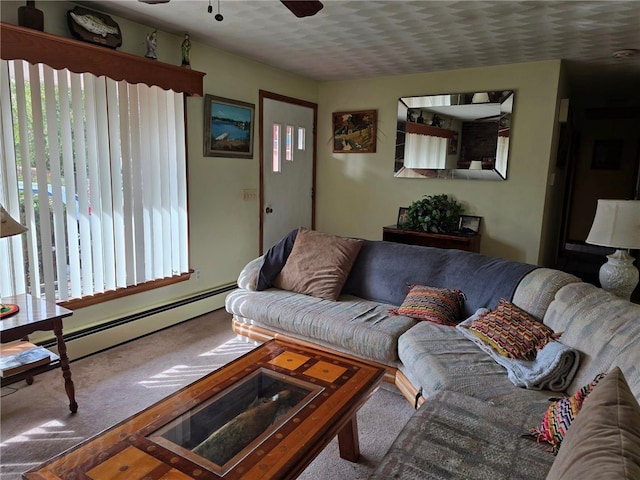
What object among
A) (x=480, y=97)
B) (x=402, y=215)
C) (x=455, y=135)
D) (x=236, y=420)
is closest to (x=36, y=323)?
(x=236, y=420)

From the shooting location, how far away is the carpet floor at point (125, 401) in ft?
6.21

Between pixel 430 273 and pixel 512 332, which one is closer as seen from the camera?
pixel 512 332

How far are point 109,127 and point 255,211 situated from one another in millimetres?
1676

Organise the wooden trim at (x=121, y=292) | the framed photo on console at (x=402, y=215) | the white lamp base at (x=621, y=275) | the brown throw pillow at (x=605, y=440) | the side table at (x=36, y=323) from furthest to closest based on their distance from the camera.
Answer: the framed photo on console at (x=402, y=215), the wooden trim at (x=121, y=292), the white lamp base at (x=621, y=275), the side table at (x=36, y=323), the brown throw pillow at (x=605, y=440)

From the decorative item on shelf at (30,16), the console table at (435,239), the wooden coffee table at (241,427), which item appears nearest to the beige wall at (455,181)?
the console table at (435,239)

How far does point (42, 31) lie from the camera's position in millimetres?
2434

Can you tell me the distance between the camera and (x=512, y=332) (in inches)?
81.2

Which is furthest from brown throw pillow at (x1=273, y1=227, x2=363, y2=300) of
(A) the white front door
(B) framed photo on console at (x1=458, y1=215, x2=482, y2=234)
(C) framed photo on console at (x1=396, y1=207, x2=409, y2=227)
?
(B) framed photo on console at (x1=458, y1=215, x2=482, y2=234)

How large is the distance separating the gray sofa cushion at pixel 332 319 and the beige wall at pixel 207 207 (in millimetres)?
829

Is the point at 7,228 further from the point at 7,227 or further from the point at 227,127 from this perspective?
the point at 227,127

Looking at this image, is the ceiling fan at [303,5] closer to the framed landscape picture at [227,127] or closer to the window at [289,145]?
the framed landscape picture at [227,127]

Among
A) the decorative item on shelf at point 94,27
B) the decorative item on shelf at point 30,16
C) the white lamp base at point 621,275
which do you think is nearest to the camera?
the white lamp base at point 621,275

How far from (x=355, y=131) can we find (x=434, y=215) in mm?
1423

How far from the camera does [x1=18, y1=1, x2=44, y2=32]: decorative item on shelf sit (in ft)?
7.86
